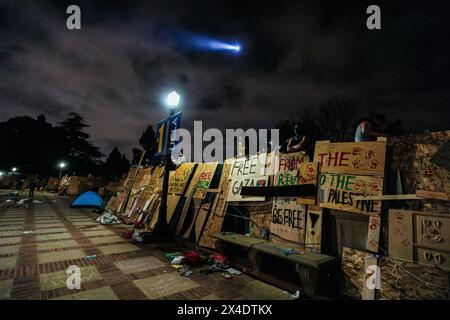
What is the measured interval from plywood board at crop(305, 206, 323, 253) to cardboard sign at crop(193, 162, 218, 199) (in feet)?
12.1

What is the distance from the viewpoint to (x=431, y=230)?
2.94m

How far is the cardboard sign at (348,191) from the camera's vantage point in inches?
139

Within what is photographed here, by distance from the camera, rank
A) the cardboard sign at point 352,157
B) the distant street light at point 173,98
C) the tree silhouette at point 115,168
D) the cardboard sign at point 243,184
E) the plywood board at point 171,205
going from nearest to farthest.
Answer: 1. the cardboard sign at point 352,157
2. the cardboard sign at point 243,184
3. the distant street light at point 173,98
4. the plywood board at point 171,205
5. the tree silhouette at point 115,168

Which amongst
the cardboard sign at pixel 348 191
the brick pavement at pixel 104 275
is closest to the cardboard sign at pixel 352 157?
the cardboard sign at pixel 348 191

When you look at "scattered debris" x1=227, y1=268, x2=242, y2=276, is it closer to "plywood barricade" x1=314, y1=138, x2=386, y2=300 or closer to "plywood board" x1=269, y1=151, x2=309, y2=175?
"plywood barricade" x1=314, y1=138, x2=386, y2=300

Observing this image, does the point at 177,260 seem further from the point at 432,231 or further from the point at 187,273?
the point at 432,231

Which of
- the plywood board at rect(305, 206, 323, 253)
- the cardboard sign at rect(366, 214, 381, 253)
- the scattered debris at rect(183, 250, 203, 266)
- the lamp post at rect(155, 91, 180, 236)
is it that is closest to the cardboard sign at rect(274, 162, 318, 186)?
the plywood board at rect(305, 206, 323, 253)

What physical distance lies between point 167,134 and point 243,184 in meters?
3.59

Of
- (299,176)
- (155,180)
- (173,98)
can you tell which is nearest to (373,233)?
(299,176)

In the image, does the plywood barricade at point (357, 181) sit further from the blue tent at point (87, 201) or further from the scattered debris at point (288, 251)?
the blue tent at point (87, 201)

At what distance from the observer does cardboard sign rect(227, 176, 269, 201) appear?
217 inches

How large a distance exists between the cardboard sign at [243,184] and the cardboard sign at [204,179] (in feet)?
3.72

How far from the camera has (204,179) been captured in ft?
24.5
